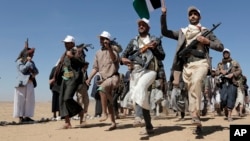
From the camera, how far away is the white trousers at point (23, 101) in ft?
38.6

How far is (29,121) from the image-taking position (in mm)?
11766

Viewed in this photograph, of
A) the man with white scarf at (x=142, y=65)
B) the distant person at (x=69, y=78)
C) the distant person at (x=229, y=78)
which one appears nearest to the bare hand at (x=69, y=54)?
the distant person at (x=69, y=78)

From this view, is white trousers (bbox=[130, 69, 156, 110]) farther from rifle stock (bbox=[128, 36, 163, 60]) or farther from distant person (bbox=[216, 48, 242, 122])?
distant person (bbox=[216, 48, 242, 122])

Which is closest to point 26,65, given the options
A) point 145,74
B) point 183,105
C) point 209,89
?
point 183,105

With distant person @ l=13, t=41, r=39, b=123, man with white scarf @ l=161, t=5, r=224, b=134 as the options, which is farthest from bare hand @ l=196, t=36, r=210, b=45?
distant person @ l=13, t=41, r=39, b=123

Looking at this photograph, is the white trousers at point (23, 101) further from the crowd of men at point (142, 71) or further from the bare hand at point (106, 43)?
the bare hand at point (106, 43)

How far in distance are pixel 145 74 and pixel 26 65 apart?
5713 mm

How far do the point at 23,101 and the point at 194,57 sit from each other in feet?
21.8

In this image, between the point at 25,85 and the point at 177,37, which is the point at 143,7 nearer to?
the point at 177,37

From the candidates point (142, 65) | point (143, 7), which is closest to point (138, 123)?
point (142, 65)

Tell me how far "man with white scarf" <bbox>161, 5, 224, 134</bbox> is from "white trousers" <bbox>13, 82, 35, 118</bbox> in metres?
6.09

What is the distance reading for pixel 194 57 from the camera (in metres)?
7.09

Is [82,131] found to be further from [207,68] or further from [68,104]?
[207,68]

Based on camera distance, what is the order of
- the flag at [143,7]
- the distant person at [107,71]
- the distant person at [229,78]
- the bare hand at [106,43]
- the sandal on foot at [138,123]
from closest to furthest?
the flag at [143,7] < the bare hand at [106,43] < the distant person at [107,71] < the sandal on foot at [138,123] < the distant person at [229,78]
